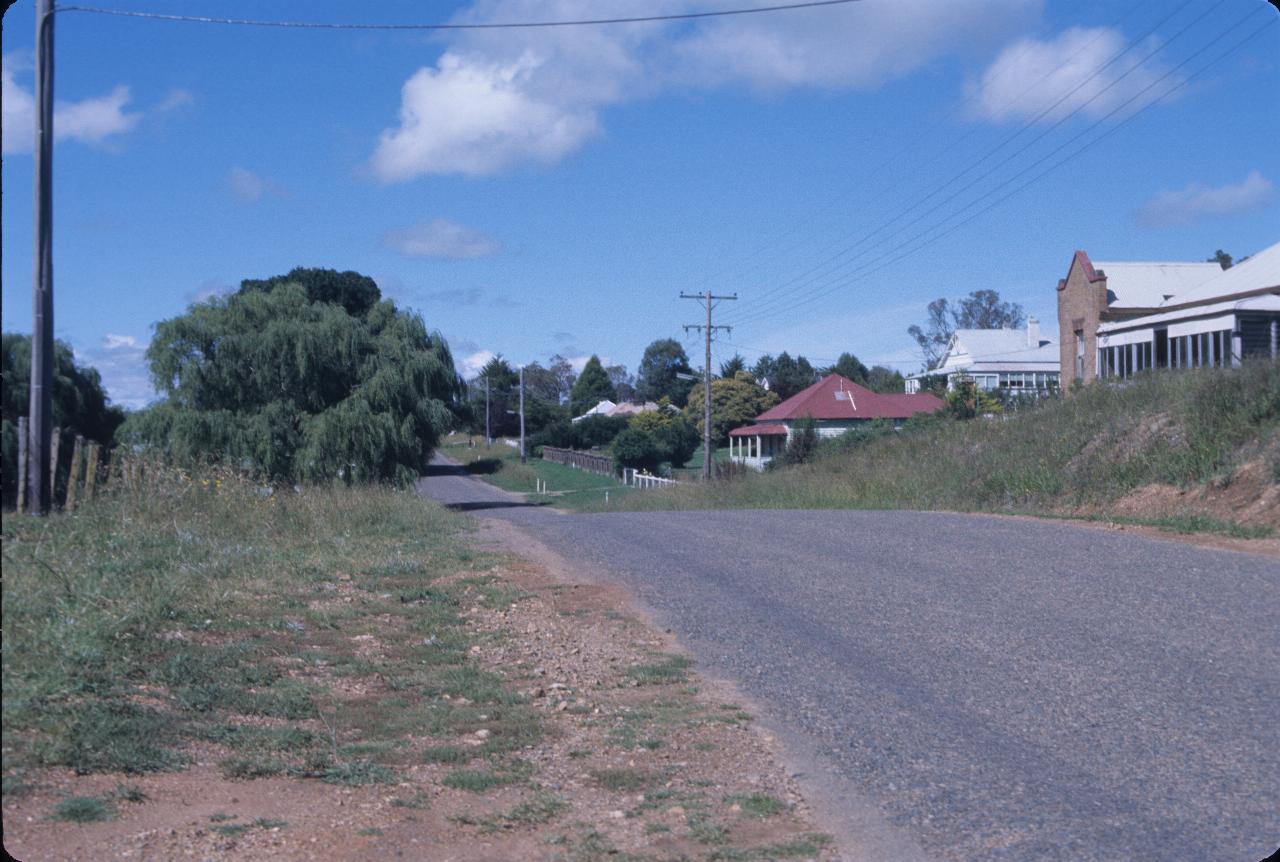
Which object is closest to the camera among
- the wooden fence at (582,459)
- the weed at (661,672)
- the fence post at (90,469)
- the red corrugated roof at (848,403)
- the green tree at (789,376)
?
the weed at (661,672)

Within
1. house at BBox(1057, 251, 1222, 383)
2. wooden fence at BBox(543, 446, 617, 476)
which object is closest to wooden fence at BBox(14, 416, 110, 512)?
house at BBox(1057, 251, 1222, 383)

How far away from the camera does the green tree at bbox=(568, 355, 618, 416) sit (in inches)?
4742

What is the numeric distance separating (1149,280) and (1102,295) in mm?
3599

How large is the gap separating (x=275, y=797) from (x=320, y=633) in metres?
3.88

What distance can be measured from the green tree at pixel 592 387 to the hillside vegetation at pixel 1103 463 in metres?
83.1

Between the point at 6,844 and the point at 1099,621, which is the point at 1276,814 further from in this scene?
the point at 6,844

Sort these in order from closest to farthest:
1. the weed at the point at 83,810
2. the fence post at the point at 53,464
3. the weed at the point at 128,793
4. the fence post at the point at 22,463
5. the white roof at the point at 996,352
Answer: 1. the weed at the point at 83,810
2. the weed at the point at 128,793
3. the fence post at the point at 22,463
4. the fence post at the point at 53,464
5. the white roof at the point at 996,352

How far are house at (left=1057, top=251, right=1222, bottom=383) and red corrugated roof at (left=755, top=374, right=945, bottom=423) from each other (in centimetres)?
1694

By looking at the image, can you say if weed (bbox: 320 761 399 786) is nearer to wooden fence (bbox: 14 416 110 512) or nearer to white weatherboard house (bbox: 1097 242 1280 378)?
wooden fence (bbox: 14 416 110 512)

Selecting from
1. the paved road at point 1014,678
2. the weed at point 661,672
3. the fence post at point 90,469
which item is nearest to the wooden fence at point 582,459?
the paved road at point 1014,678

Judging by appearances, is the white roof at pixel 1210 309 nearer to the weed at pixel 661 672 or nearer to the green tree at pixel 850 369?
the weed at pixel 661 672

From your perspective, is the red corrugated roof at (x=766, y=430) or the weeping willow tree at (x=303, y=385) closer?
the weeping willow tree at (x=303, y=385)

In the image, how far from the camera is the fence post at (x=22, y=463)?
280 inches

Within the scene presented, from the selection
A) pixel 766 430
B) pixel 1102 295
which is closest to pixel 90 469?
pixel 1102 295
